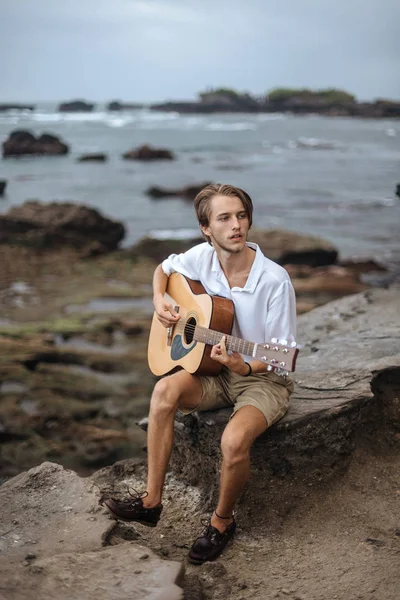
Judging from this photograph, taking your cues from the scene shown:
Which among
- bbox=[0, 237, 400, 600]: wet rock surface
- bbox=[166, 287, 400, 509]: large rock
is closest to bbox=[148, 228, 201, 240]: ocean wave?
bbox=[0, 237, 400, 600]: wet rock surface

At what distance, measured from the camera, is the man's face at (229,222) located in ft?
10.4

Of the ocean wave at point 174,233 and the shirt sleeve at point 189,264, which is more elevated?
the shirt sleeve at point 189,264

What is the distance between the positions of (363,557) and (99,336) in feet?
17.7

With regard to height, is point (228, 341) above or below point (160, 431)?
above

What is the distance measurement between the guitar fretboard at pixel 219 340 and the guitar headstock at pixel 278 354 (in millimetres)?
44

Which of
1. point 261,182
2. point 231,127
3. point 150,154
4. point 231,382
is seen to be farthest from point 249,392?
point 231,127

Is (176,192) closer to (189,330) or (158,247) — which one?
(158,247)

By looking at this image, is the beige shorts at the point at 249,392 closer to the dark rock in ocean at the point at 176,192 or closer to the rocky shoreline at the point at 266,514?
the rocky shoreline at the point at 266,514

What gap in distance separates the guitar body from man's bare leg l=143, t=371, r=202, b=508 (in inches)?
4.8

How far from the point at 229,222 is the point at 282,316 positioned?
0.48 metres

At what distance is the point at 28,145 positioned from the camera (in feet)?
126

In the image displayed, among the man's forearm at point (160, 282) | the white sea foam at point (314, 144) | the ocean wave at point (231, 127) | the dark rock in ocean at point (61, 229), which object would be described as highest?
the ocean wave at point (231, 127)

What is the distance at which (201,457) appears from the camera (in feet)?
12.0

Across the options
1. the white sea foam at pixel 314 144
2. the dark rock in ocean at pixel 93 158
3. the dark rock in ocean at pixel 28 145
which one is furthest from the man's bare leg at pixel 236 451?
the white sea foam at pixel 314 144
